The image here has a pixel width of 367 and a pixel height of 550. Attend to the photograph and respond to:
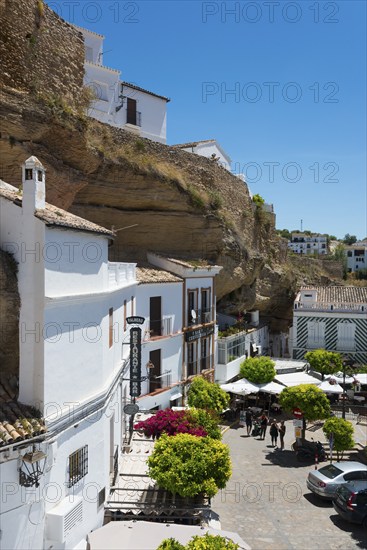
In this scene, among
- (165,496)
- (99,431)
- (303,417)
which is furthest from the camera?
(303,417)

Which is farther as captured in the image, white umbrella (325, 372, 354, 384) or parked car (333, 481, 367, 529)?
white umbrella (325, 372, 354, 384)

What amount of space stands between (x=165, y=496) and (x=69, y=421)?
5178 millimetres

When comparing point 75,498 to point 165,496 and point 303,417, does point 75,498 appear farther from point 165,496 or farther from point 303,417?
point 303,417

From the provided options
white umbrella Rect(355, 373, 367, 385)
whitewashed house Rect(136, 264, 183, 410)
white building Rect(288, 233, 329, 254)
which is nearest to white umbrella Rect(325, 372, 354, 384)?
white umbrella Rect(355, 373, 367, 385)

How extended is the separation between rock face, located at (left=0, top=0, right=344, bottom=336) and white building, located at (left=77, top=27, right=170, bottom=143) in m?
4.06

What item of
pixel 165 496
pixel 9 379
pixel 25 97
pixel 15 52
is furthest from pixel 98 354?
pixel 15 52

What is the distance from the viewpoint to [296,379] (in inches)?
1132

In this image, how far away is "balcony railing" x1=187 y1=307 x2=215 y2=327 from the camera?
26.9m

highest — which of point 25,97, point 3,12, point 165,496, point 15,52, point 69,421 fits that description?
point 3,12

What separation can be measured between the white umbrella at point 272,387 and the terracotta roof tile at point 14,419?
19.1 metres

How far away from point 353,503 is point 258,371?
44.1 ft

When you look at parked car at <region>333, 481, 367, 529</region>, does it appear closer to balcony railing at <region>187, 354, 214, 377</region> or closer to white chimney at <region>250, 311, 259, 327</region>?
balcony railing at <region>187, 354, 214, 377</region>

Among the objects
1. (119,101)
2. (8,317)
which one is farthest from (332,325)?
(8,317)

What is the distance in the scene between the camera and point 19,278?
33.4ft
